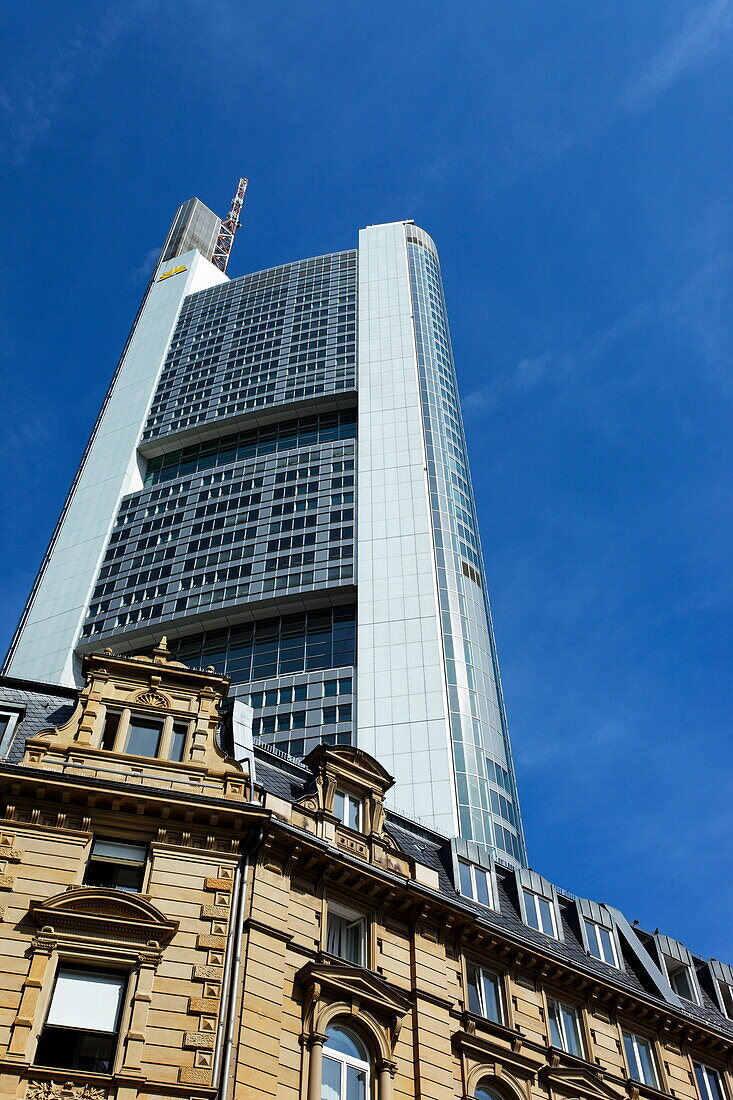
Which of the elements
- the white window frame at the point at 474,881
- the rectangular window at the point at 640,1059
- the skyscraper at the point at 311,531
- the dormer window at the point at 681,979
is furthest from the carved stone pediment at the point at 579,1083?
the skyscraper at the point at 311,531

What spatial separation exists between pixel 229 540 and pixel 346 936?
95.3m

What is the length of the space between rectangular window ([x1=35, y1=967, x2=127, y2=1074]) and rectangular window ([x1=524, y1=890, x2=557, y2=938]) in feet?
59.5

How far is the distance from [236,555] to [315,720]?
26493mm

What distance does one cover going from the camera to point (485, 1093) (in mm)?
31484

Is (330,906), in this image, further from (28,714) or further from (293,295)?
(293,295)

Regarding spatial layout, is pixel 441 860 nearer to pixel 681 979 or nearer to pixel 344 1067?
pixel 344 1067

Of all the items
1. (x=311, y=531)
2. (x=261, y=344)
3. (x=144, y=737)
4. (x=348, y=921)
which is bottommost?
(x=348, y=921)

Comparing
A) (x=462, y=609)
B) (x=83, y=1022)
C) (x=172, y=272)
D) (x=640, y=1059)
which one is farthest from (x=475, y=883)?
(x=172, y=272)

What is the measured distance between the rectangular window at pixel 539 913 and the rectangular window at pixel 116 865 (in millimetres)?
16619

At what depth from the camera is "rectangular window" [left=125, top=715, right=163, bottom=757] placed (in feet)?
105

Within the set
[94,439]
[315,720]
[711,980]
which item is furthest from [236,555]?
[711,980]

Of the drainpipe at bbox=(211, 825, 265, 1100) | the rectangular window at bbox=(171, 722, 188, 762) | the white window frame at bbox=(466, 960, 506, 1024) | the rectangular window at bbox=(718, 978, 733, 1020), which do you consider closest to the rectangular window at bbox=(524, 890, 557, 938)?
the white window frame at bbox=(466, 960, 506, 1024)

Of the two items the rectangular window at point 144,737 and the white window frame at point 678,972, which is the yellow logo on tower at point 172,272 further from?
the rectangular window at point 144,737

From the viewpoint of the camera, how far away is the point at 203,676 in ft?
112
